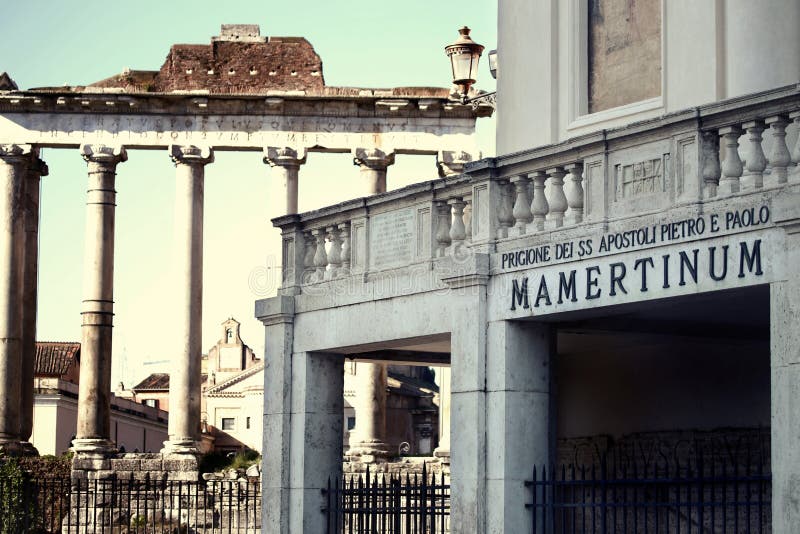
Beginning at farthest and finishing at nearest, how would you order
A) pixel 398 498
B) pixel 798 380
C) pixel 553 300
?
pixel 398 498
pixel 553 300
pixel 798 380

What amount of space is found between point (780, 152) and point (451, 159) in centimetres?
3046

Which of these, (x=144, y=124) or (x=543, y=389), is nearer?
(x=543, y=389)

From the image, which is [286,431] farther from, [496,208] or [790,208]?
[790,208]

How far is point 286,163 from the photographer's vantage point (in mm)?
44906

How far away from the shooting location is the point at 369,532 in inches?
752

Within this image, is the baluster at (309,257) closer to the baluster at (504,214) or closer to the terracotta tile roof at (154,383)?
the baluster at (504,214)

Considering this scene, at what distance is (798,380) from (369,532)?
7.21 metres

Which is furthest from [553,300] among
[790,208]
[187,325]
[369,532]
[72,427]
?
[72,427]

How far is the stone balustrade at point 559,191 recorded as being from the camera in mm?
14086

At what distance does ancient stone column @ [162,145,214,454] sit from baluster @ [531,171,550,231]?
28.7 m

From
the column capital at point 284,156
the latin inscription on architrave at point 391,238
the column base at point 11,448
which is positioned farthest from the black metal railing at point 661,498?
the column base at point 11,448

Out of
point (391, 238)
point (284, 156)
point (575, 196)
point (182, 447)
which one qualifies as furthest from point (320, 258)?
point (284, 156)

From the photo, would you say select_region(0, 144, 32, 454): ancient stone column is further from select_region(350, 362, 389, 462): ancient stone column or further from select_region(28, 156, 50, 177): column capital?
select_region(350, 362, 389, 462): ancient stone column

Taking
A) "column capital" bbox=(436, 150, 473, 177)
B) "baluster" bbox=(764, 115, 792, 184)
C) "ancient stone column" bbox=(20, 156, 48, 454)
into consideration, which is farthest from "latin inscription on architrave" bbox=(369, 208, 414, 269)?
"ancient stone column" bbox=(20, 156, 48, 454)
